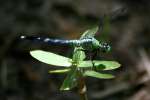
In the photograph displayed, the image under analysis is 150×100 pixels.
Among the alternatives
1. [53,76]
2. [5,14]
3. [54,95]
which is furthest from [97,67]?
[5,14]

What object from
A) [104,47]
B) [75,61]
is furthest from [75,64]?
[104,47]

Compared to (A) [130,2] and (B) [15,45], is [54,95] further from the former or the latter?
(A) [130,2]

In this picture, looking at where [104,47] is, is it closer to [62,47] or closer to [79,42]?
[79,42]

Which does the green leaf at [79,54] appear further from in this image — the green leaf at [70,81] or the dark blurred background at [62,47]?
the dark blurred background at [62,47]

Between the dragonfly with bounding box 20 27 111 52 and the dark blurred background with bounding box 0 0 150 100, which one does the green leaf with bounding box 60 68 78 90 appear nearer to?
the dragonfly with bounding box 20 27 111 52

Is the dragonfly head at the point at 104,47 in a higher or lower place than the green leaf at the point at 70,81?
higher

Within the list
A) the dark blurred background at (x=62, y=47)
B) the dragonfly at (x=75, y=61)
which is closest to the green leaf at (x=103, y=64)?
the dragonfly at (x=75, y=61)

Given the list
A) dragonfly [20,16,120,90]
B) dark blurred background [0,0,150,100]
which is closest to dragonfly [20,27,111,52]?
dragonfly [20,16,120,90]
